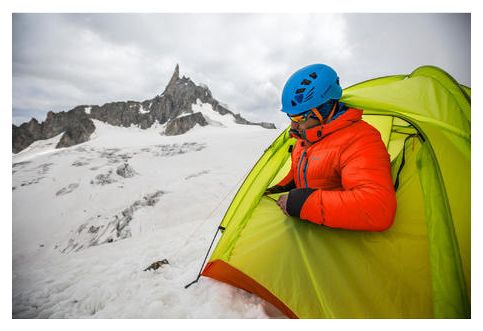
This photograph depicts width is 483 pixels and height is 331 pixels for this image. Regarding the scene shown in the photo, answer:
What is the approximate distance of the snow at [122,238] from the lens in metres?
2.37

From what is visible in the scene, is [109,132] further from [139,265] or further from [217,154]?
[139,265]

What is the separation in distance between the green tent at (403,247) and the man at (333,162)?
0.32 m

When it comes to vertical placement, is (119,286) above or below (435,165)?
below

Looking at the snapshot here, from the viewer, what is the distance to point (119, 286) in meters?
2.74

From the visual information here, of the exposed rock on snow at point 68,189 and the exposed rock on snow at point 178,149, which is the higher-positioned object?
the exposed rock on snow at point 178,149

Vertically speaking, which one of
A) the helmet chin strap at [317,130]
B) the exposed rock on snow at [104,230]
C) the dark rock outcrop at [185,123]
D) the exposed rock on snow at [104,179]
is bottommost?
the exposed rock on snow at [104,230]

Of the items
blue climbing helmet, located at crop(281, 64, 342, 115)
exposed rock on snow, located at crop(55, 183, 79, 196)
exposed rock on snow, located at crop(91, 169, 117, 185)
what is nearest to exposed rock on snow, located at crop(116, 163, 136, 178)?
exposed rock on snow, located at crop(91, 169, 117, 185)

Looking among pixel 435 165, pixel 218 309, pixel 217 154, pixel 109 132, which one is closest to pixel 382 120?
pixel 435 165

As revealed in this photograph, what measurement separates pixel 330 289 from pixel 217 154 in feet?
48.5

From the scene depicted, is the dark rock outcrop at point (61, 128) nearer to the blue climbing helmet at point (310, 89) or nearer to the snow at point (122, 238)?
the snow at point (122, 238)

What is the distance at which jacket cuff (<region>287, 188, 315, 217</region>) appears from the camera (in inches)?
68.2

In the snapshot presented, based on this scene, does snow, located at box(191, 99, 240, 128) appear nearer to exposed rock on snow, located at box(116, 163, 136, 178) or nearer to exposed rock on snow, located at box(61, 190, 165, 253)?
exposed rock on snow, located at box(116, 163, 136, 178)

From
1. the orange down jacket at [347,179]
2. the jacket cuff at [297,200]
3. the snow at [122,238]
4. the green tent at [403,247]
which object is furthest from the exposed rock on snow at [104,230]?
the orange down jacket at [347,179]
